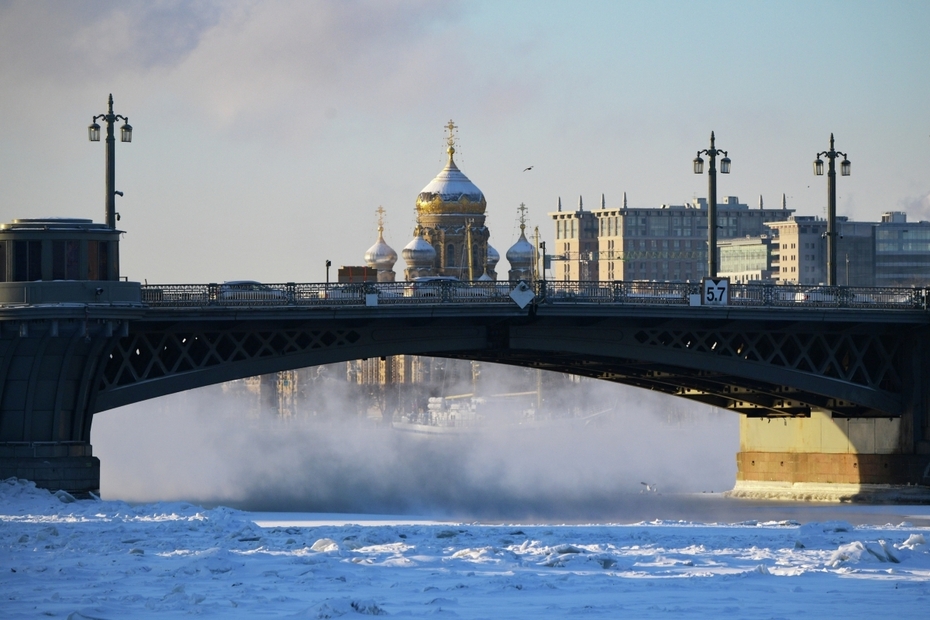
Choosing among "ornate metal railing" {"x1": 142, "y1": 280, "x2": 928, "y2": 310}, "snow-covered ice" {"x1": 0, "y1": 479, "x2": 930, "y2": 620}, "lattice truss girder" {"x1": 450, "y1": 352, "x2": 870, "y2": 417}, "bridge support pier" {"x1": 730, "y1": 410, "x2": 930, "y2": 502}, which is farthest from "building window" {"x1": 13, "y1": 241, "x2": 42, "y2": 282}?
"bridge support pier" {"x1": 730, "y1": 410, "x2": 930, "y2": 502}

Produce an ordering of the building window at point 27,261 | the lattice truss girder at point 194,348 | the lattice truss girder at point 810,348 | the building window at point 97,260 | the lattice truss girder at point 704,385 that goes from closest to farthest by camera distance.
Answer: the building window at point 27,261, the building window at point 97,260, the lattice truss girder at point 194,348, the lattice truss girder at point 810,348, the lattice truss girder at point 704,385

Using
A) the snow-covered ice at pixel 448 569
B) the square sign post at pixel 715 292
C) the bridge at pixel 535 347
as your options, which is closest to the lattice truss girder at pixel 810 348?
the bridge at pixel 535 347

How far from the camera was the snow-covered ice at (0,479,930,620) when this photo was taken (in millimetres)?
35375

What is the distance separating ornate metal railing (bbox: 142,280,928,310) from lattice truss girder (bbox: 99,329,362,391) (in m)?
1.57

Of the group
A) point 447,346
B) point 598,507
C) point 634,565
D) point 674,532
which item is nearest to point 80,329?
point 447,346

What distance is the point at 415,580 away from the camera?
38969 millimetres

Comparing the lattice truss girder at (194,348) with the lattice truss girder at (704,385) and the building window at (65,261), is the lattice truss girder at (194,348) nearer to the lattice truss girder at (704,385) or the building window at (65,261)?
the building window at (65,261)

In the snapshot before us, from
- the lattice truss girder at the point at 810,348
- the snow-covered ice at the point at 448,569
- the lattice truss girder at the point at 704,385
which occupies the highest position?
the lattice truss girder at the point at 810,348

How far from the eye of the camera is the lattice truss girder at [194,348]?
214 feet

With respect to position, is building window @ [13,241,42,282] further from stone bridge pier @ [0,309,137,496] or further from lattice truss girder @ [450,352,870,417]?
lattice truss girder @ [450,352,870,417]

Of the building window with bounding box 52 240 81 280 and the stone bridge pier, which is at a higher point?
the building window with bounding box 52 240 81 280

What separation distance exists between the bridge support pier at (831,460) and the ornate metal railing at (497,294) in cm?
620

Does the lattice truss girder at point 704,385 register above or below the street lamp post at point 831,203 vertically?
below

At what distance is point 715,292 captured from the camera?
2781 inches
